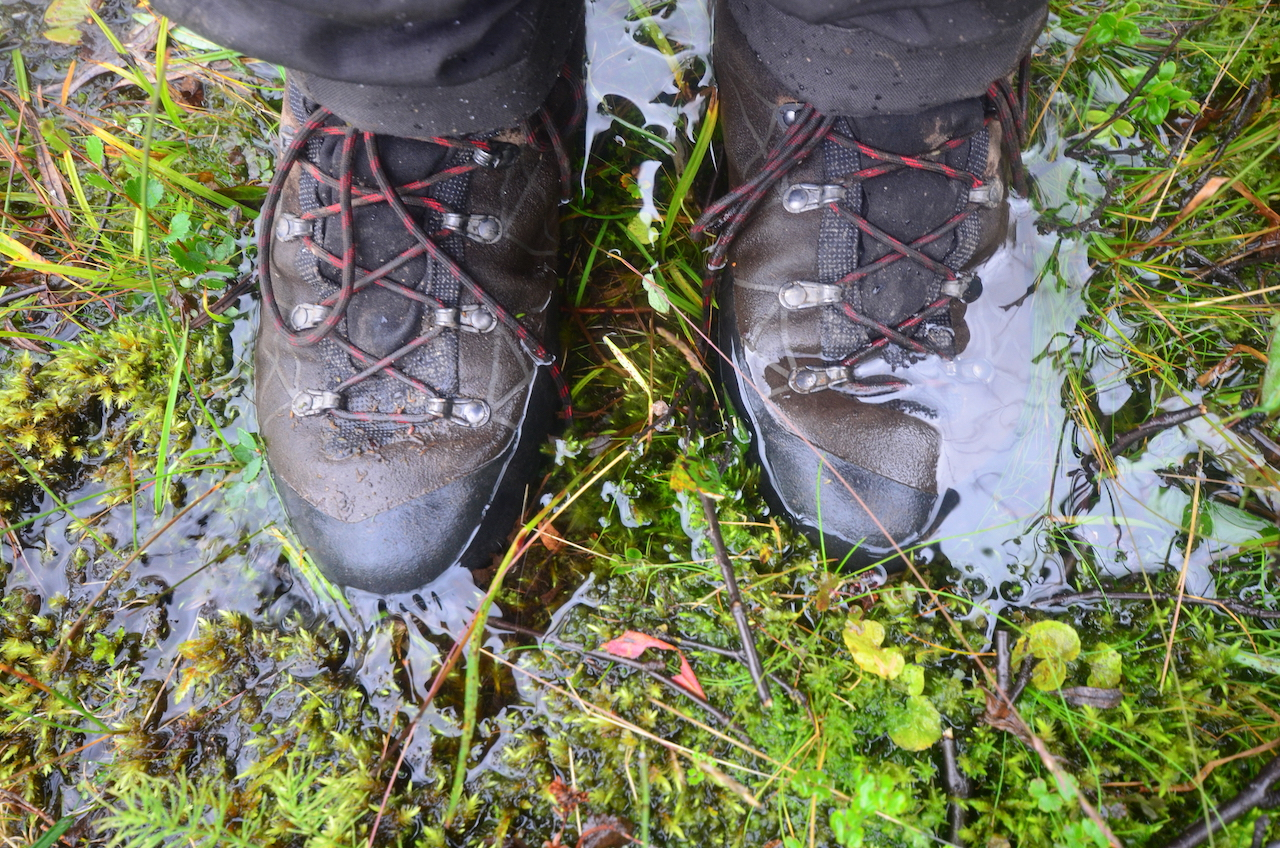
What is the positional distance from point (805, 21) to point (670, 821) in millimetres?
1891

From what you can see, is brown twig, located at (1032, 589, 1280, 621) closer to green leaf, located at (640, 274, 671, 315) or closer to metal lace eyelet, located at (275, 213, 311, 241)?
green leaf, located at (640, 274, 671, 315)

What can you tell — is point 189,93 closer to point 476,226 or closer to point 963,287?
point 476,226

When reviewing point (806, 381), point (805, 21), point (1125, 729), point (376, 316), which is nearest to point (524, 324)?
point (376, 316)

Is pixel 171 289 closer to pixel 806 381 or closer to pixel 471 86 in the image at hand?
pixel 471 86

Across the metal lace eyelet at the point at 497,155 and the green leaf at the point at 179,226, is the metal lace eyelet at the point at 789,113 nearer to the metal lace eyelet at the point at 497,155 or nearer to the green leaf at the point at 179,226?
the metal lace eyelet at the point at 497,155

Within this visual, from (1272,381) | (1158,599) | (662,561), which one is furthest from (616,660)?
(1272,381)

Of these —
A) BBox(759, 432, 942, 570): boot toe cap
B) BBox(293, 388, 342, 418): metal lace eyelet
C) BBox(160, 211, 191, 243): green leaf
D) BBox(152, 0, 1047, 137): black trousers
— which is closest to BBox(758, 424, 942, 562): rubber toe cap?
BBox(759, 432, 942, 570): boot toe cap

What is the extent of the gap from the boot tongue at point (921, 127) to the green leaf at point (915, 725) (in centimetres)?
137

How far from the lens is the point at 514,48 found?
59.8 inches

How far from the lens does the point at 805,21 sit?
1.51m

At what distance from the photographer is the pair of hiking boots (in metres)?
1.74

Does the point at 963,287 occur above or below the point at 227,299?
above

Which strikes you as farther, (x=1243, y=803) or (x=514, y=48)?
(x=1243, y=803)

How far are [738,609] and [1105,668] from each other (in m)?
0.99
